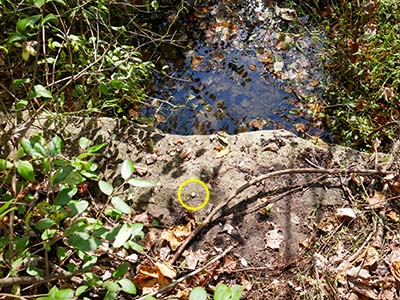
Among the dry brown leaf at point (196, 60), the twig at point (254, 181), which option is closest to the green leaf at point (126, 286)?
the twig at point (254, 181)

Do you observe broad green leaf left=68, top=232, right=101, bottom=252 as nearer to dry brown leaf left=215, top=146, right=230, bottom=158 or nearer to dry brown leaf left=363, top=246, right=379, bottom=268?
dry brown leaf left=215, top=146, right=230, bottom=158

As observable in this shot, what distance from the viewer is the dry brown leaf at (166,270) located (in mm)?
2053

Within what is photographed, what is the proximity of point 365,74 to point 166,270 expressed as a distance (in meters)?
1.99

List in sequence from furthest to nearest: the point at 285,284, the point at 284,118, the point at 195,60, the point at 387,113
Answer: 1. the point at 195,60
2. the point at 284,118
3. the point at 387,113
4. the point at 285,284

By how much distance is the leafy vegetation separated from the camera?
9.53 ft

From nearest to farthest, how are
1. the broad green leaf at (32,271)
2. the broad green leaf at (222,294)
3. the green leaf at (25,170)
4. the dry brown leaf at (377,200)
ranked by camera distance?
the broad green leaf at (222,294) → the green leaf at (25,170) → the broad green leaf at (32,271) → the dry brown leaf at (377,200)

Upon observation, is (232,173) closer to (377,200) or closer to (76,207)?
(377,200)

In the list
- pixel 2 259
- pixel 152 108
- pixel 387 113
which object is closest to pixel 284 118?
pixel 387 113

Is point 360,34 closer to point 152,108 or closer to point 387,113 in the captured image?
point 387,113

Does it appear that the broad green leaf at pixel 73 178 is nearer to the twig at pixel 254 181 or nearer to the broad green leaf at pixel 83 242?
the broad green leaf at pixel 83 242

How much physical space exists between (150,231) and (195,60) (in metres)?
1.61

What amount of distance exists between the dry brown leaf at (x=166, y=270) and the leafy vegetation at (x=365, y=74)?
1.53 meters

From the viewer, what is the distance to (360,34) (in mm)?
3225

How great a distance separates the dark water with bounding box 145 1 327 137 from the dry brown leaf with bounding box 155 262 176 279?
1163mm
